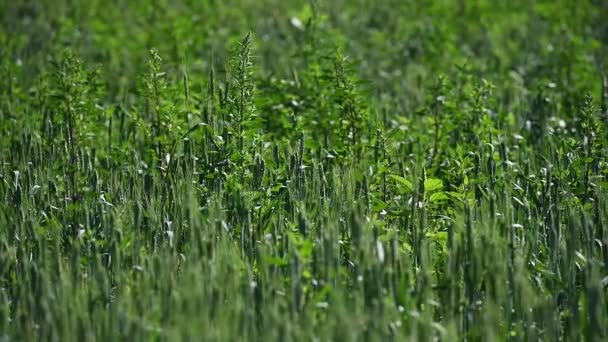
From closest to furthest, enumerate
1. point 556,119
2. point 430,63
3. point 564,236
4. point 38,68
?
1. point 564,236
2. point 556,119
3. point 38,68
4. point 430,63

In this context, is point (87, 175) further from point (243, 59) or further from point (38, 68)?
point (38, 68)

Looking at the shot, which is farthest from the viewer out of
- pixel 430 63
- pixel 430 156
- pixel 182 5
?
pixel 182 5

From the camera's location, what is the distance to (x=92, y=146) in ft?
16.5

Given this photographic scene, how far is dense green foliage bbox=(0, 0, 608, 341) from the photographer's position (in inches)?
113

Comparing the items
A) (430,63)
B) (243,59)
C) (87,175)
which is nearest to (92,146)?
(87,175)

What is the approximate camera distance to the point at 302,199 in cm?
389

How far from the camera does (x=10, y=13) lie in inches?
370

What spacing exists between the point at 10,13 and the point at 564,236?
23.6ft

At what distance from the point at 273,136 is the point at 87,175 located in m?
1.28

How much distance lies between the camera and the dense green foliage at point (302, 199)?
2.87 m

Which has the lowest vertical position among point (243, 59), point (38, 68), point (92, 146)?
point (92, 146)

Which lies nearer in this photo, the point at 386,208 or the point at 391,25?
the point at 386,208

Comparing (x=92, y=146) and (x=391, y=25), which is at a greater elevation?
(x=391, y=25)

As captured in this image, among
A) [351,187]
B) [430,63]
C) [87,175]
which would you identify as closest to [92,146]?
[87,175]
